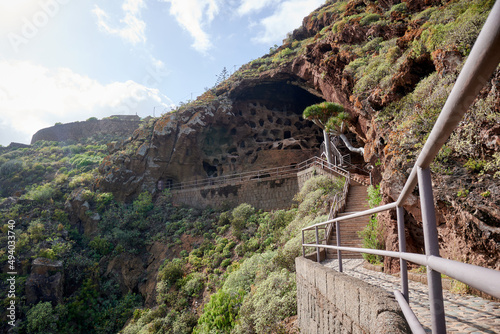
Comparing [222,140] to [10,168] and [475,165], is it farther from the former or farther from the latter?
[475,165]

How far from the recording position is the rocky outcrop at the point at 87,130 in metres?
42.5

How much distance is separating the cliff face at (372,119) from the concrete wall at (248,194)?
312cm

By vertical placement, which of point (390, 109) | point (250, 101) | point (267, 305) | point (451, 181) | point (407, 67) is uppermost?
point (250, 101)

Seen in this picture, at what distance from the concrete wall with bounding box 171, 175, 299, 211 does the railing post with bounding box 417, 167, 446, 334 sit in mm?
15943

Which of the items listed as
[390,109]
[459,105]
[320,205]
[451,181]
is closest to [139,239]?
[320,205]

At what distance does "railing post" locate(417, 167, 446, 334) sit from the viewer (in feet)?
3.75

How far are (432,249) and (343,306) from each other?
1.95 meters

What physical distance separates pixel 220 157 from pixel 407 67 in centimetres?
1859

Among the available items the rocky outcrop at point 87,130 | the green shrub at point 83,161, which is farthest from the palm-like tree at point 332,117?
the rocky outcrop at point 87,130

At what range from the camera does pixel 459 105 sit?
0.88m

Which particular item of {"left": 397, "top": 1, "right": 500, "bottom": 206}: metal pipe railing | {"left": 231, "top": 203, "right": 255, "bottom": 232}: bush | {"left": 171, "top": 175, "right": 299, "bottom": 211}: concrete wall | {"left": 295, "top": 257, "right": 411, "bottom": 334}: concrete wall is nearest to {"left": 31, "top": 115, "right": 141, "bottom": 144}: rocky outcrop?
{"left": 171, "top": 175, "right": 299, "bottom": 211}: concrete wall

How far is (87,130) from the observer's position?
43.1 m

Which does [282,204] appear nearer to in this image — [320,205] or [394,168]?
[320,205]

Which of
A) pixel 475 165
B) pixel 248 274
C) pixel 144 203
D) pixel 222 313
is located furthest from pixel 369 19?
pixel 144 203
